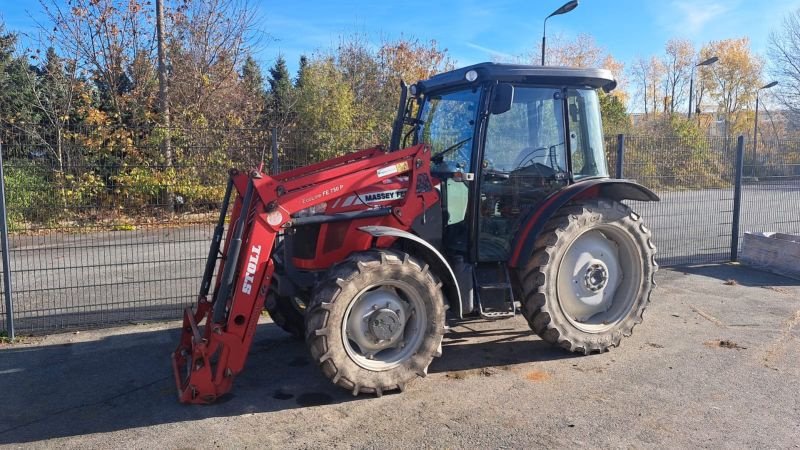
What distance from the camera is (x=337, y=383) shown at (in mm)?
4125

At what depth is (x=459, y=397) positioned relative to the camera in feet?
14.2

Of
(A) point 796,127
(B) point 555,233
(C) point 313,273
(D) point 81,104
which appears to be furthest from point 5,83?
(A) point 796,127

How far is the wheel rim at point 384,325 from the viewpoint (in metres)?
4.29

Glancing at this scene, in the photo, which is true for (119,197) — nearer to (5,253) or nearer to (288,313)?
(5,253)

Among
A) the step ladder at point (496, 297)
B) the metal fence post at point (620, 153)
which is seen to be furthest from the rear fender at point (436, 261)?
the metal fence post at point (620, 153)

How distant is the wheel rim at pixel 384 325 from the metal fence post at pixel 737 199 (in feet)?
22.7

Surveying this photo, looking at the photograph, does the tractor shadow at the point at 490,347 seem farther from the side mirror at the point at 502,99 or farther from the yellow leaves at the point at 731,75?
the yellow leaves at the point at 731,75

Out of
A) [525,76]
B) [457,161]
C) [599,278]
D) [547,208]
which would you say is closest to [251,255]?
[457,161]

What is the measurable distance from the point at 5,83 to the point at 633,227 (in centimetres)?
1884

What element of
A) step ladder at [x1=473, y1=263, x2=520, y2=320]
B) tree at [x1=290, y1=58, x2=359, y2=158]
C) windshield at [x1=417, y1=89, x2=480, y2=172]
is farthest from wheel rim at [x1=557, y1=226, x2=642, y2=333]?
tree at [x1=290, y1=58, x2=359, y2=158]

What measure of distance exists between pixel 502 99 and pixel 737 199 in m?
6.30

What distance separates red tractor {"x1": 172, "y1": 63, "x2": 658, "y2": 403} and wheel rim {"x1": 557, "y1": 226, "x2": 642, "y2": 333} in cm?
1

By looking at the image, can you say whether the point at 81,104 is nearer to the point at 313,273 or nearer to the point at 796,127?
the point at 313,273

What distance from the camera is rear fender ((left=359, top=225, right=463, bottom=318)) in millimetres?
4465
